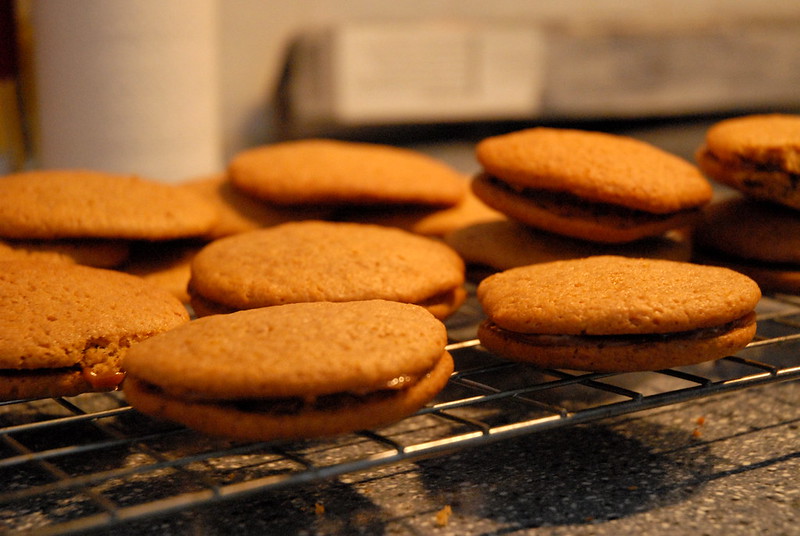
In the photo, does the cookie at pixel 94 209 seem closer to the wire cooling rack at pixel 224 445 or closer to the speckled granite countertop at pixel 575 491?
the wire cooling rack at pixel 224 445

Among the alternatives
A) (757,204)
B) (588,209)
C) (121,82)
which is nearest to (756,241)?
(757,204)

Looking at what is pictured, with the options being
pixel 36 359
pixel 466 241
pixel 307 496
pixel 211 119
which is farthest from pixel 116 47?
pixel 307 496

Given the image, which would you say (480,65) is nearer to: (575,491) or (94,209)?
(94,209)

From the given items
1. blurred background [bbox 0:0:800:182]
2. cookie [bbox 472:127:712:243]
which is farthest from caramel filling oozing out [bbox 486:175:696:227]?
blurred background [bbox 0:0:800:182]

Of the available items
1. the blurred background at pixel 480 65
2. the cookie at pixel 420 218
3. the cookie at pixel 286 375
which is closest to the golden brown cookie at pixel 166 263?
the cookie at pixel 420 218

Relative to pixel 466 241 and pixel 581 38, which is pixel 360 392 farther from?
pixel 581 38

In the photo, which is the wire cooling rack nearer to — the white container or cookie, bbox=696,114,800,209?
cookie, bbox=696,114,800,209

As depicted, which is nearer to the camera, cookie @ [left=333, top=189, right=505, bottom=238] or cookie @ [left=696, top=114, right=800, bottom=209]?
cookie @ [left=696, top=114, right=800, bottom=209]
